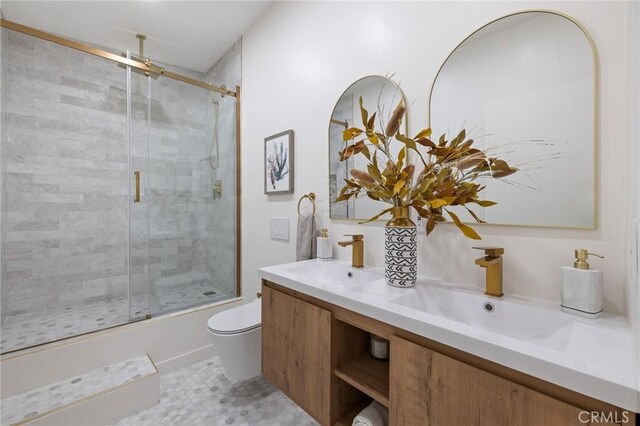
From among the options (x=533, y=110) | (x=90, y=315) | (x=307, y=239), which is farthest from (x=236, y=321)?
(x=533, y=110)

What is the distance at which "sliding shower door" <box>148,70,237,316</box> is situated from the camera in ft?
7.20

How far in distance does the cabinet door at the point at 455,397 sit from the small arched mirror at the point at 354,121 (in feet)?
2.45

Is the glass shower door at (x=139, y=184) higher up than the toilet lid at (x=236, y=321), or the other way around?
the glass shower door at (x=139, y=184)

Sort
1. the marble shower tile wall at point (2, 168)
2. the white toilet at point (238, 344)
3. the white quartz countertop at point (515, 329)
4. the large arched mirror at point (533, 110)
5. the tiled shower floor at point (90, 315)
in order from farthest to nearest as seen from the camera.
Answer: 1. the marble shower tile wall at point (2, 168)
2. the tiled shower floor at point (90, 315)
3. the white toilet at point (238, 344)
4. the large arched mirror at point (533, 110)
5. the white quartz countertop at point (515, 329)

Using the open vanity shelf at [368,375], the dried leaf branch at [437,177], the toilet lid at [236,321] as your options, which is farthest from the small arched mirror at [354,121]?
the toilet lid at [236,321]

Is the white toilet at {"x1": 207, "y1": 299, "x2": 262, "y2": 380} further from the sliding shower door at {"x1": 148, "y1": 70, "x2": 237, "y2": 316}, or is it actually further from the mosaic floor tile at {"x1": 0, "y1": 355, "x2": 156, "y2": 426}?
the sliding shower door at {"x1": 148, "y1": 70, "x2": 237, "y2": 316}

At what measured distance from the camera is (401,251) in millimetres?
1027

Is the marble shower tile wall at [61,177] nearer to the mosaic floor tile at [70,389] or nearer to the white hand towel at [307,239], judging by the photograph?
the mosaic floor tile at [70,389]

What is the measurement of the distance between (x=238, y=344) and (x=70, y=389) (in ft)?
3.15

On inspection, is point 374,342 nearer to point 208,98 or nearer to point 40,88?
point 208,98

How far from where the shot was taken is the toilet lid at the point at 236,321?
150 cm

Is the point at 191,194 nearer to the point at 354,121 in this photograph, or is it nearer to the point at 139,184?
the point at 139,184

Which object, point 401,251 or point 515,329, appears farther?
point 401,251

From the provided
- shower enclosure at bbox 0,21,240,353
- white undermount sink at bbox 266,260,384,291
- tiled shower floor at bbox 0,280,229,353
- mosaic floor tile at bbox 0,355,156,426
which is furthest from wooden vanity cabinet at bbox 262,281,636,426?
shower enclosure at bbox 0,21,240,353
